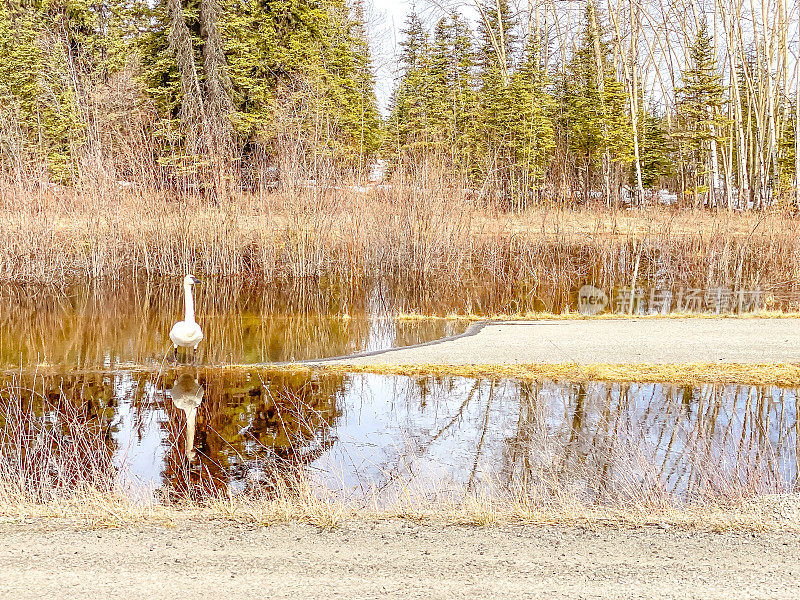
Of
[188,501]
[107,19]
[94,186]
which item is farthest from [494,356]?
[107,19]

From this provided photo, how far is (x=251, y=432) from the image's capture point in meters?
7.56

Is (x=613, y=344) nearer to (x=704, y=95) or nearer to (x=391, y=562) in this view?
(x=391, y=562)

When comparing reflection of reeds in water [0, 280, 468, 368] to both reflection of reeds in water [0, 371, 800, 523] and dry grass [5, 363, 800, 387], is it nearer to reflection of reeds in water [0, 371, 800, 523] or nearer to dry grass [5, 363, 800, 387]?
dry grass [5, 363, 800, 387]

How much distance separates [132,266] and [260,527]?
14536 mm

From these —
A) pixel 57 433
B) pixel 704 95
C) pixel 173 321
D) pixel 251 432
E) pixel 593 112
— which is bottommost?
pixel 251 432

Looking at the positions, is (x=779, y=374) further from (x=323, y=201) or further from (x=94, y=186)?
(x=94, y=186)

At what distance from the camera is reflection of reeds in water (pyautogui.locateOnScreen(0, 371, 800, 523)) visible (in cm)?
525

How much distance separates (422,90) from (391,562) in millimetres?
35044

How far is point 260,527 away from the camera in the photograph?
482 centimetres

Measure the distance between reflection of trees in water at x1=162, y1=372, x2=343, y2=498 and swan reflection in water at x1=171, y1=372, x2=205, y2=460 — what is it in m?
0.06

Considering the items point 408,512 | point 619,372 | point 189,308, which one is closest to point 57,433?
point 189,308

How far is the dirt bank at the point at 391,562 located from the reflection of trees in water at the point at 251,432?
0.92 m

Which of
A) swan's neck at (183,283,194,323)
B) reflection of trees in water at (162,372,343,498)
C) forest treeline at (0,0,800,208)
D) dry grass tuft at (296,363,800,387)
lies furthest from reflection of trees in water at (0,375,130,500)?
forest treeline at (0,0,800,208)

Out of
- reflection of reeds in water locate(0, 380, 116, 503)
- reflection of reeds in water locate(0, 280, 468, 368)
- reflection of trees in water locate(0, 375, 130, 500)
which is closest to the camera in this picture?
reflection of reeds in water locate(0, 380, 116, 503)
